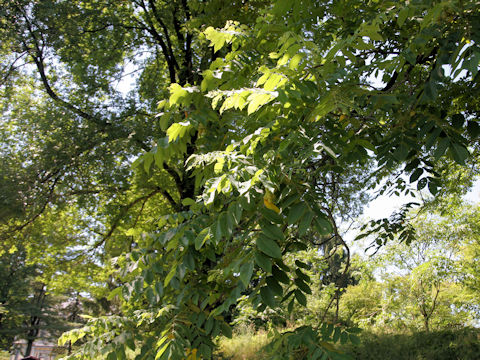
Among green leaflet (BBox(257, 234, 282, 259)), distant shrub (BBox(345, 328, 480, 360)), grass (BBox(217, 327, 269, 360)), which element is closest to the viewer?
green leaflet (BBox(257, 234, 282, 259))

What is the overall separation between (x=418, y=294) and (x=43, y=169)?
1041 cm

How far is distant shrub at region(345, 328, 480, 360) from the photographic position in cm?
752

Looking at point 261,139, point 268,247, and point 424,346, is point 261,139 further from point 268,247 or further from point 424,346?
point 424,346

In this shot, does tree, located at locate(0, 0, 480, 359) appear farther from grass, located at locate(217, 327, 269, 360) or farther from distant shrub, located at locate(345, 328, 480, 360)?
grass, located at locate(217, 327, 269, 360)

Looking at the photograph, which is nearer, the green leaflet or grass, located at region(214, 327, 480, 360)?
the green leaflet

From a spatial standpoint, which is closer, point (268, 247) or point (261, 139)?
point (268, 247)

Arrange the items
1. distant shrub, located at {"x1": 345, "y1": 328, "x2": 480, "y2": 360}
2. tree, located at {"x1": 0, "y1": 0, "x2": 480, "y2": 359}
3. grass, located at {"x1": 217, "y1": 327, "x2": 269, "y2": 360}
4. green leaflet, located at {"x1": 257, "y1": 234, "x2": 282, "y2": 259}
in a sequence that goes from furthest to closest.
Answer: grass, located at {"x1": 217, "y1": 327, "x2": 269, "y2": 360}
distant shrub, located at {"x1": 345, "y1": 328, "x2": 480, "y2": 360}
tree, located at {"x1": 0, "y1": 0, "x2": 480, "y2": 359}
green leaflet, located at {"x1": 257, "y1": 234, "x2": 282, "y2": 259}

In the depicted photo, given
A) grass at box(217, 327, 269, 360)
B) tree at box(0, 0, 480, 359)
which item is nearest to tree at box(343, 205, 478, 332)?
grass at box(217, 327, 269, 360)

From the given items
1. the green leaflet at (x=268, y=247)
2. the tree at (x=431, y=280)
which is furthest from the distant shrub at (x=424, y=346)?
the green leaflet at (x=268, y=247)

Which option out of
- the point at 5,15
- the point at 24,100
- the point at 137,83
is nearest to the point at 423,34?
the point at 5,15

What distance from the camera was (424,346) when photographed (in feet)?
27.0

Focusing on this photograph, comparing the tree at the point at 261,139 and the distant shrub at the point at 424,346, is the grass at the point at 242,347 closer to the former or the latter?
the distant shrub at the point at 424,346

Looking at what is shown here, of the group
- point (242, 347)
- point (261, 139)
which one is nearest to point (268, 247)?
point (261, 139)

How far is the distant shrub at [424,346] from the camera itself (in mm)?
7520
